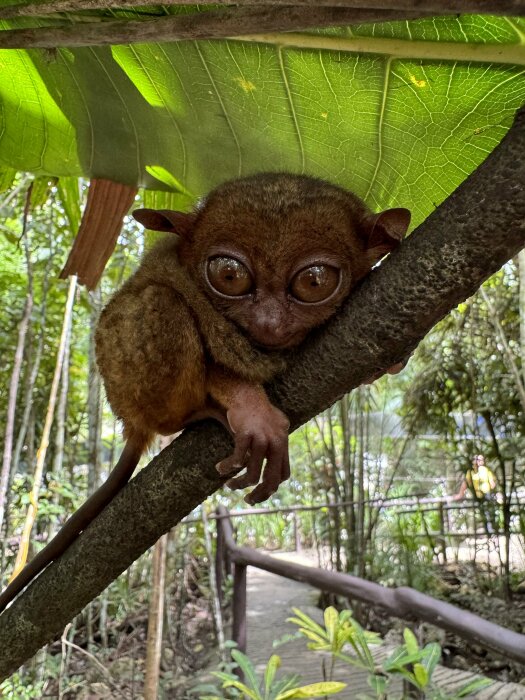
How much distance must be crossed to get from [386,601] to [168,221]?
9.04 ft

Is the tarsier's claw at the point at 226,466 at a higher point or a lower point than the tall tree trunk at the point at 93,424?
lower

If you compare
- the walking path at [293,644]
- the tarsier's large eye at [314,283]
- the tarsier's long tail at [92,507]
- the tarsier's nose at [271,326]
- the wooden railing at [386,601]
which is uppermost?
the tarsier's large eye at [314,283]

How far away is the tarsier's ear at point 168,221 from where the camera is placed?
4.25 ft

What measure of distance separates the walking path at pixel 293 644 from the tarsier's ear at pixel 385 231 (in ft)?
13.3

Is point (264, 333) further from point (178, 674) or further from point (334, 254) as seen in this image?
point (178, 674)

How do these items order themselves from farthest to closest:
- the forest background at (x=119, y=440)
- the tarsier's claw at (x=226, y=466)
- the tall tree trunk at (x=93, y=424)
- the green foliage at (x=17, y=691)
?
the tall tree trunk at (x=93, y=424) < the forest background at (x=119, y=440) < the green foliage at (x=17, y=691) < the tarsier's claw at (x=226, y=466)

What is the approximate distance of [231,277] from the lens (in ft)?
3.84

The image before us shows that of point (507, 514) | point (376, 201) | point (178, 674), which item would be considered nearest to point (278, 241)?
point (376, 201)

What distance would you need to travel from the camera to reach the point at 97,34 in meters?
0.94

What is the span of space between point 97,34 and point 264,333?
1.72 ft

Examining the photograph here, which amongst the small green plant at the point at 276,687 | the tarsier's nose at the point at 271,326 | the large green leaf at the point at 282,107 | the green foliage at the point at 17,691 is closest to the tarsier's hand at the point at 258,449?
the tarsier's nose at the point at 271,326

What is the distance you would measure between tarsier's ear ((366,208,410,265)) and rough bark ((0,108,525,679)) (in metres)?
0.23

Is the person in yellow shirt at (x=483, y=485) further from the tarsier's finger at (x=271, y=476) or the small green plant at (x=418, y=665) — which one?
the tarsier's finger at (x=271, y=476)

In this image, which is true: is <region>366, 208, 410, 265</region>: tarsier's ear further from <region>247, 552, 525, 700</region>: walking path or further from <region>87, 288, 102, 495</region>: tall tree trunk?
<region>87, 288, 102, 495</region>: tall tree trunk
